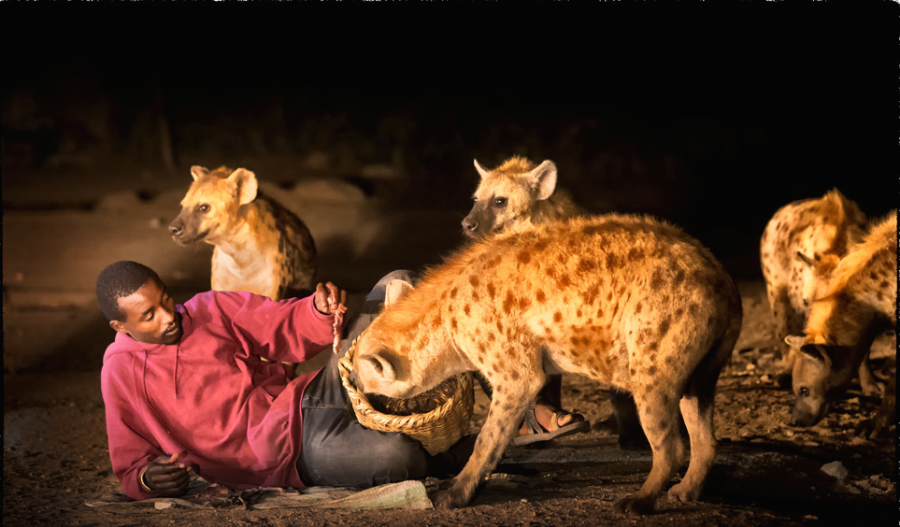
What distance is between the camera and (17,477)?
2.52 m

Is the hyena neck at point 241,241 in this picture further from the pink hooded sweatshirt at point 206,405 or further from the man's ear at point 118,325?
the man's ear at point 118,325

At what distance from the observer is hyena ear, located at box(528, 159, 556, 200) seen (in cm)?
312

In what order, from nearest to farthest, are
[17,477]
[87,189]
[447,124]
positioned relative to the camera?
[17,477]
[87,189]
[447,124]

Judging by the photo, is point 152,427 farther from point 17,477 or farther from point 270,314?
point 17,477

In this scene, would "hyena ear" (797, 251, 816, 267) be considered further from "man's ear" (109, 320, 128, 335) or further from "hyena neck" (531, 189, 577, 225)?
Answer: "man's ear" (109, 320, 128, 335)

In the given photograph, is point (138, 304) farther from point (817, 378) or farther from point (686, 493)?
point (817, 378)

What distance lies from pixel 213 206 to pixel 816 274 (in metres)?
2.50

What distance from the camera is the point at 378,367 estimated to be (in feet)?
6.67

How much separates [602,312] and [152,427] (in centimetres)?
120

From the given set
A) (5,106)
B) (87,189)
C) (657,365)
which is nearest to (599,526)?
(657,365)

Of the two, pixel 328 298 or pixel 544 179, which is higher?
pixel 544 179

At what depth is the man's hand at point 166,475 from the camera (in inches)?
79.7

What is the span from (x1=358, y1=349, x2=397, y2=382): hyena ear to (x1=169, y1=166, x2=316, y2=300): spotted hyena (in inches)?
54.2

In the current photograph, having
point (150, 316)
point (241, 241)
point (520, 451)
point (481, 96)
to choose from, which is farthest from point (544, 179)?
point (481, 96)
